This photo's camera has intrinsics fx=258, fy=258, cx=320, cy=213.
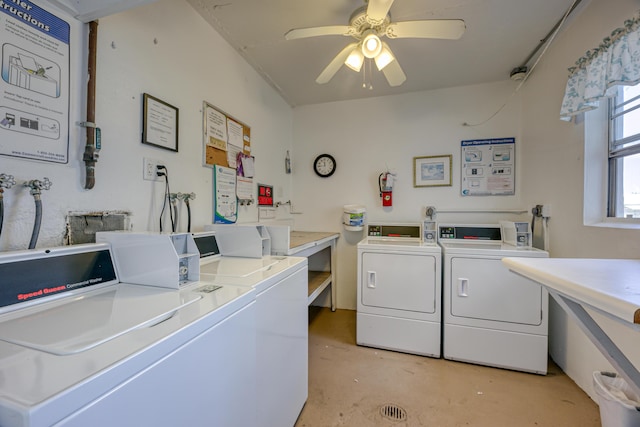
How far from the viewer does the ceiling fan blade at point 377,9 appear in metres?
1.32

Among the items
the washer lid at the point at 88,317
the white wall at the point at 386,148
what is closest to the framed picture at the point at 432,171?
the white wall at the point at 386,148

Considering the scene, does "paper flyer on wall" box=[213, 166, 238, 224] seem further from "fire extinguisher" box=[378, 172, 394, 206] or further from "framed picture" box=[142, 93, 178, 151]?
"fire extinguisher" box=[378, 172, 394, 206]

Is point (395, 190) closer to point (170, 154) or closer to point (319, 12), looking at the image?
point (319, 12)

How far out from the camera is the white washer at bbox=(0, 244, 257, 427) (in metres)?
0.45

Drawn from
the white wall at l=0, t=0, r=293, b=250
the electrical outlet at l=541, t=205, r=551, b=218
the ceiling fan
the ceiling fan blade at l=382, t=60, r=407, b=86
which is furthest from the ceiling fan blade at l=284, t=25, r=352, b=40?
the electrical outlet at l=541, t=205, r=551, b=218

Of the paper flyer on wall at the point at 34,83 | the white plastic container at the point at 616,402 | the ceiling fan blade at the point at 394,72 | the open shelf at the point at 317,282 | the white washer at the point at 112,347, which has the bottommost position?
the white plastic container at the point at 616,402

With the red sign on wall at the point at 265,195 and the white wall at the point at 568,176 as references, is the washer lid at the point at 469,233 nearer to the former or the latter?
the white wall at the point at 568,176

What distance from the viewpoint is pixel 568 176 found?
6.10 feet

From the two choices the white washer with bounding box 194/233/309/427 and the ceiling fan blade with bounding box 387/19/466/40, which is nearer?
the white washer with bounding box 194/233/309/427

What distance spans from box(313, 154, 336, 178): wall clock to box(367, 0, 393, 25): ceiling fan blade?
1.76m

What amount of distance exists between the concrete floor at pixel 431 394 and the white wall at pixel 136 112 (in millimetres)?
1415

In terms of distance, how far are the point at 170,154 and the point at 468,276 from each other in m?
2.34

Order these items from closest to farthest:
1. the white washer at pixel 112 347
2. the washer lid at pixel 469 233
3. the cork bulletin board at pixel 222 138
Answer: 1. the white washer at pixel 112 347
2. the cork bulletin board at pixel 222 138
3. the washer lid at pixel 469 233

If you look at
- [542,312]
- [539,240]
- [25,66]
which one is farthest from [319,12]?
[542,312]
